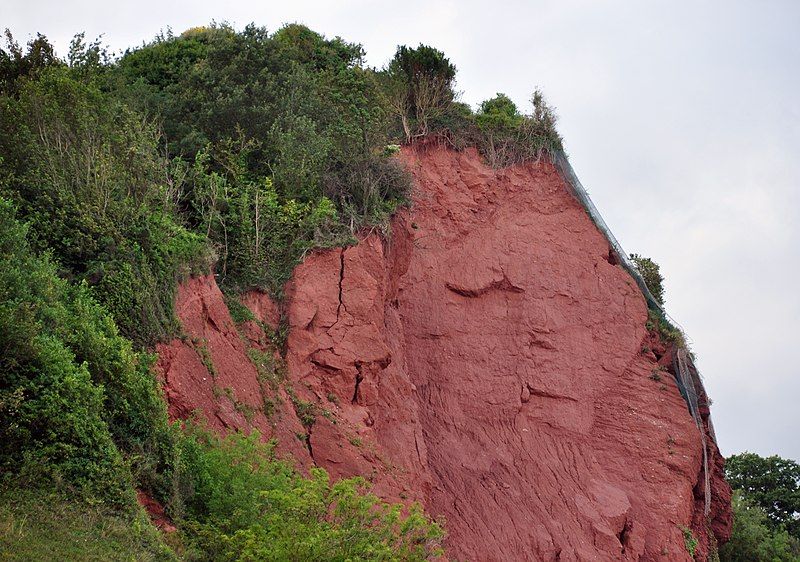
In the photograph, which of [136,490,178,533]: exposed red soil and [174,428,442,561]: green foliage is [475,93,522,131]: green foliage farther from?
[136,490,178,533]: exposed red soil

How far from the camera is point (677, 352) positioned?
28.0m

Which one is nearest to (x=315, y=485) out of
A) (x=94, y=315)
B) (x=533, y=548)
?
(x=94, y=315)

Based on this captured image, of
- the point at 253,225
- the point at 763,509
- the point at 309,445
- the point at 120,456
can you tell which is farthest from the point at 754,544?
the point at 120,456

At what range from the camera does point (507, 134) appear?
31359mm

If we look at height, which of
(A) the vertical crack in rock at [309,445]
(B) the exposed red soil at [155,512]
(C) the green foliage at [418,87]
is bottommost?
(B) the exposed red soil at [155,512]

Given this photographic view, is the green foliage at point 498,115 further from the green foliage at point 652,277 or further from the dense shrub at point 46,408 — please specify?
the dense shrub at point 46,408

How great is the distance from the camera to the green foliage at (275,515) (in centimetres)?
1480

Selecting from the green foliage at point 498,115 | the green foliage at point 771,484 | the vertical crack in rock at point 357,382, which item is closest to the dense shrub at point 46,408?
the vertical crack in rock at point 357,382

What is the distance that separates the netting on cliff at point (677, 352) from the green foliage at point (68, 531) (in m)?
15.8

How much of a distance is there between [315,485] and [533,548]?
8.13 meters

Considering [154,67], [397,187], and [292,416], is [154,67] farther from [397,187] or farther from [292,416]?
[292,416]

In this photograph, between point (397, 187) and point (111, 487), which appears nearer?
point (111, 487)

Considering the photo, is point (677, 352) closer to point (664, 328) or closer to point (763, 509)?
point (664, 328)

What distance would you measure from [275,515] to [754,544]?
20.5 meters
